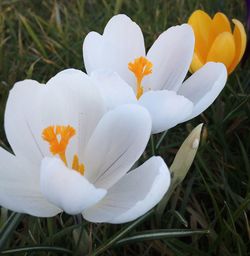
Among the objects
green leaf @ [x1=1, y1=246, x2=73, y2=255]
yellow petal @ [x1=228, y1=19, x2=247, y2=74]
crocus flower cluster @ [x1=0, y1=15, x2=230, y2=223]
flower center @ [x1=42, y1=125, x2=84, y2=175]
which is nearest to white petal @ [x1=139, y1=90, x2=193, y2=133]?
crocus flower cluster @ [x1=0, y1=15, x2=230, y2=223]

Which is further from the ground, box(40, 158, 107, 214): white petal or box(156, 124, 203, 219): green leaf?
box(40, 158, 107, 214): white petal

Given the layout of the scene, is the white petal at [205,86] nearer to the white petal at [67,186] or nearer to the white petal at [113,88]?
the white petal at [113,88]

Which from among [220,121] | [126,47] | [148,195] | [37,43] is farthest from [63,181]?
[37,43]

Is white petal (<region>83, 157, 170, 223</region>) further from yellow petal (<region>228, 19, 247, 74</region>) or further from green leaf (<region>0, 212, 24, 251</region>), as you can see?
yellow petal (<region>228, 19, 247, 74</region>)

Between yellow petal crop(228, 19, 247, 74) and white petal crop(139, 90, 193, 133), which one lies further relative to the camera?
yellow petal crop(228, 19, 247, 74)

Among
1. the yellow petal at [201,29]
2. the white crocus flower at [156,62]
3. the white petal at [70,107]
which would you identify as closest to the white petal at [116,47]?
the white crocus flower at [156,62]

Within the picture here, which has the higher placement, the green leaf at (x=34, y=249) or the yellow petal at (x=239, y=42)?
the yellow petal at (x=239, y=42)

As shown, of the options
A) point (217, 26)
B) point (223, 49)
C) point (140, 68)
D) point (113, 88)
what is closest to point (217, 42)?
point (223, 49)

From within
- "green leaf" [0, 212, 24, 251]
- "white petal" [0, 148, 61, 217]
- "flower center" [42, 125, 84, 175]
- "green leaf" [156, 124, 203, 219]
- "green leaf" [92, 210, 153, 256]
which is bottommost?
"green leaf" [92, 210, 153, 256]
